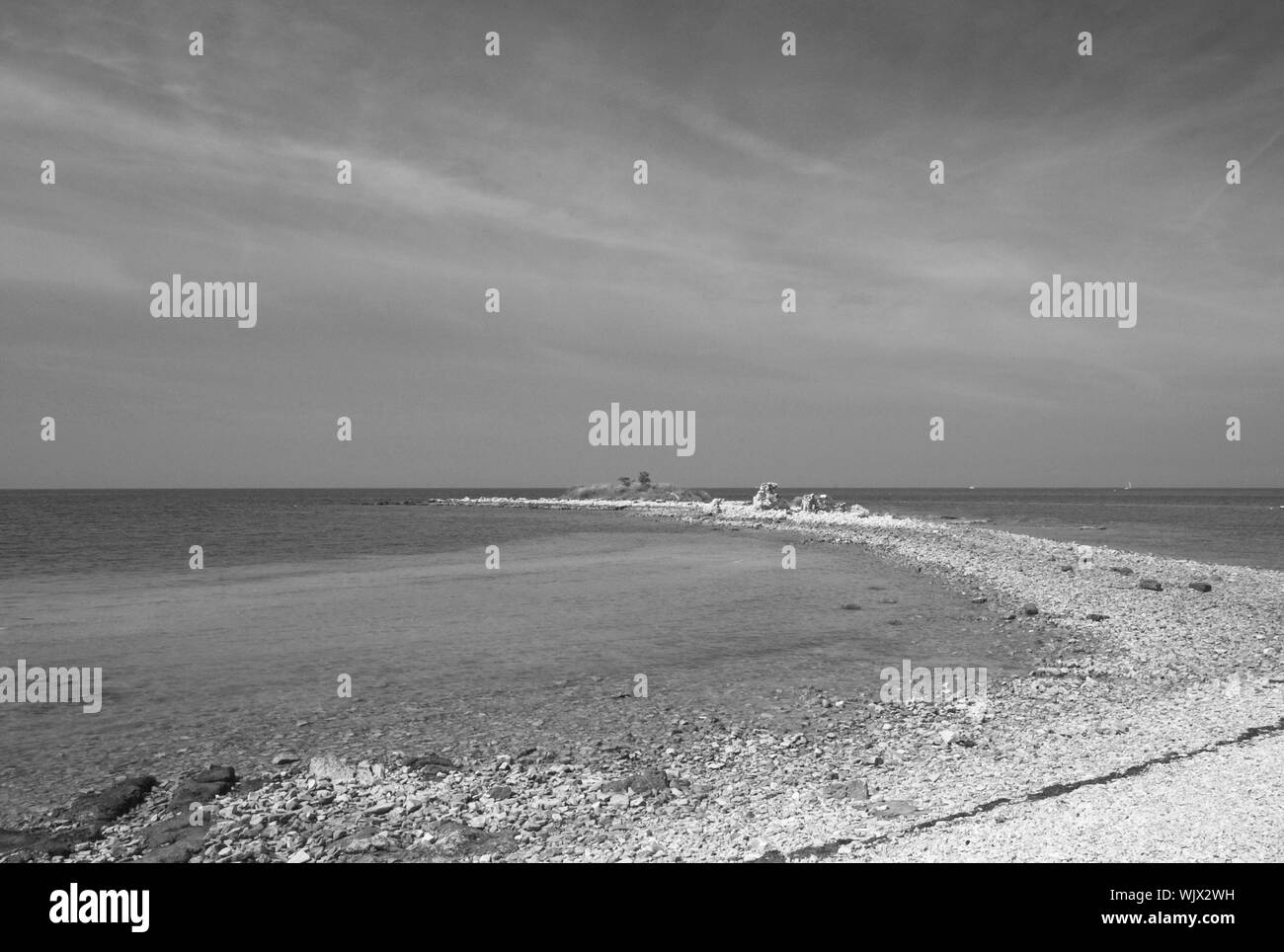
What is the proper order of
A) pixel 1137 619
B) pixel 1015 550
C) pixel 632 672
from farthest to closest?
pixel 1015 550
pixel 1137 619
pixel 632 672

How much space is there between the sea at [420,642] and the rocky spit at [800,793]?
1.15m

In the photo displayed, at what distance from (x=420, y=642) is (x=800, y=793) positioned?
11903 mm

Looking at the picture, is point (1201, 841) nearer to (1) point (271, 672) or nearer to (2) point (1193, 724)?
(2) point (1193, 724)

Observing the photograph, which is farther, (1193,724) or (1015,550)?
(1015,550)

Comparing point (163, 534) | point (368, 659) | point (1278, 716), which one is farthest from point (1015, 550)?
point (163, 534)

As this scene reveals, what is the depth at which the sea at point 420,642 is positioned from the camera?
451 inches
